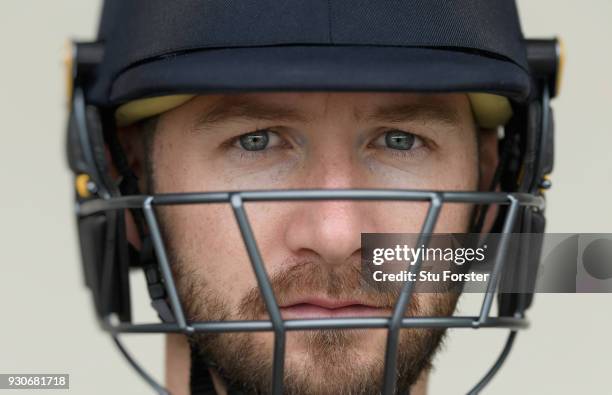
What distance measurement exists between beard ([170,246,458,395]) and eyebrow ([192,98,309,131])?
20cm

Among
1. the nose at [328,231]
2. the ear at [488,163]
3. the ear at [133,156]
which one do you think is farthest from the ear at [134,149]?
the ear at [488,163]

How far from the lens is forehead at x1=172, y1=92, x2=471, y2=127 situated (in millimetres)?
1255

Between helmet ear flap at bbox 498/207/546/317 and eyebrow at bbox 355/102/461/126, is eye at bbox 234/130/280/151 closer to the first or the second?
eyebrow at bbox 355/102/461/126

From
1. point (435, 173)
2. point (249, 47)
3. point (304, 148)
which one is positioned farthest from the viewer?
point (435, 173)

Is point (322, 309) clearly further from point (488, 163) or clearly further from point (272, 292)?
point (488, 163)

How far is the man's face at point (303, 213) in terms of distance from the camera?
124cm

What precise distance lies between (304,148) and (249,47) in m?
0.17

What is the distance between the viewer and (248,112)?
1.27 meters

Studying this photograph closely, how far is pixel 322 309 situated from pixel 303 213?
0.43 feet

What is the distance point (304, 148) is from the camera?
1283mm

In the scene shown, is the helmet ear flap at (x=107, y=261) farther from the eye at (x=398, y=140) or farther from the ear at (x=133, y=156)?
the eye at (x=398, y=140)

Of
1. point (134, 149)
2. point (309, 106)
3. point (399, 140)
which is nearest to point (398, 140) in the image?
point (399, 140)

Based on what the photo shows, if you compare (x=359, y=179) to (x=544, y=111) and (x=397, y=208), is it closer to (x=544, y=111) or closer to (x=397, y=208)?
(x=397, y=208)

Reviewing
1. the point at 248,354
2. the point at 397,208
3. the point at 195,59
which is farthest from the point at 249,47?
the point at 248,354
